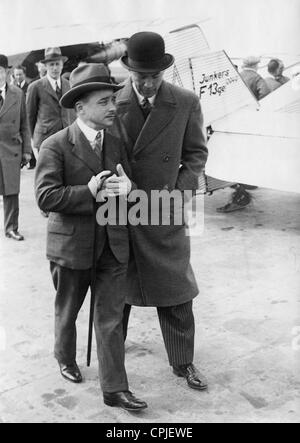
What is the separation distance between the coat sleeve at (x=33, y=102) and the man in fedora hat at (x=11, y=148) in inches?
10.3

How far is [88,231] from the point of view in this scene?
287 cm

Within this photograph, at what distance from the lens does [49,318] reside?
4004 millimetres

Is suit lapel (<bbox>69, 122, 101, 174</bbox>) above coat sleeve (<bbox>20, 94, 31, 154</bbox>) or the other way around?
above

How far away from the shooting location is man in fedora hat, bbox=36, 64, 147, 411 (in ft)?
9.12

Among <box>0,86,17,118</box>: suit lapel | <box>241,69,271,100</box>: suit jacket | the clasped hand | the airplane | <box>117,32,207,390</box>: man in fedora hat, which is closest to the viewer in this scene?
the clasped hand

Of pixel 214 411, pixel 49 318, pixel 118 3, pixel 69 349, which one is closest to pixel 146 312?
pixel 49 318

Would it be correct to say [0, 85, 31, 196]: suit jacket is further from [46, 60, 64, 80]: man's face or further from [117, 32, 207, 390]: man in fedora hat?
[117, 32, 207, 390]: man in fedora hat

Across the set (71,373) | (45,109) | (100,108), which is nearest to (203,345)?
(71,373)

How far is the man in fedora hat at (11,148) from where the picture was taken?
5.93 meters

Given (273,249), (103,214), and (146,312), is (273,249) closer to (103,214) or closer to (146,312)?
(146,312)

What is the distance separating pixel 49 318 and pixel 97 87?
5.91 ft

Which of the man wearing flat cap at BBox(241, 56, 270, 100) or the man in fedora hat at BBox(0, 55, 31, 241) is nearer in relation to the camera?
the man in fedora hat at BBox(0, 55, 31, 241)

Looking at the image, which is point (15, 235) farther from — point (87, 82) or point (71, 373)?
point (87, 82)

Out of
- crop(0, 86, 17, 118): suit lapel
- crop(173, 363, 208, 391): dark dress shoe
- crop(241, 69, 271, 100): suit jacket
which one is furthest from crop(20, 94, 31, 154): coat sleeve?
crop(173, 363, 208, 391): dark dress shoe
